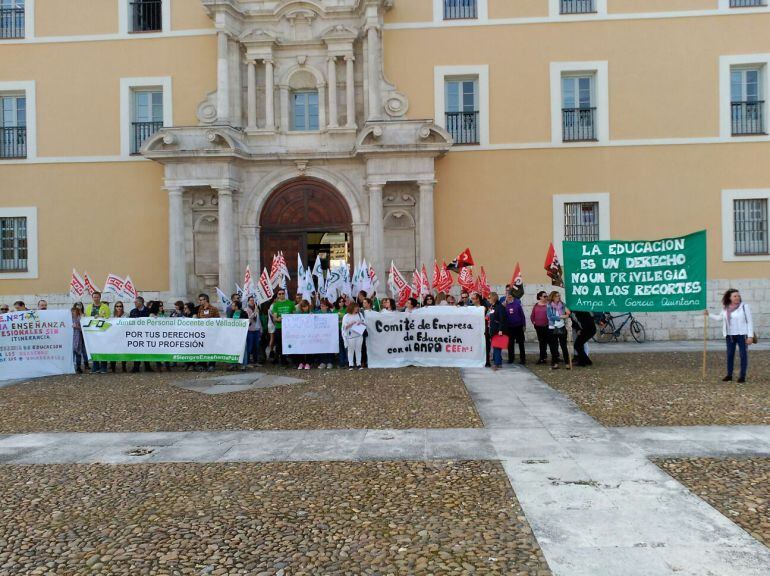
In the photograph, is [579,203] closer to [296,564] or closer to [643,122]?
[643,122]

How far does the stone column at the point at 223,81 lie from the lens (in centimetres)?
1888

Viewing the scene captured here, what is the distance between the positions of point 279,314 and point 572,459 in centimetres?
921

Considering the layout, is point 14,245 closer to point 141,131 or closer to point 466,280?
point 141,131

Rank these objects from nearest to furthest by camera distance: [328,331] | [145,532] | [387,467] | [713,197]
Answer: [145,532] < [387,467] < [328,331] < [713,197]

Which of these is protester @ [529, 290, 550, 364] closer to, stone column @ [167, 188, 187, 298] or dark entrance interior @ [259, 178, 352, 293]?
dark entrance interior @ [259, 178, 352, 293]

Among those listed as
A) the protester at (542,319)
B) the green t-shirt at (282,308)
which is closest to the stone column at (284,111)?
the green t-shirt at (282,308)

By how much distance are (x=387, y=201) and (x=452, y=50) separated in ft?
16.4

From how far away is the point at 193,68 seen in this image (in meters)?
19.7

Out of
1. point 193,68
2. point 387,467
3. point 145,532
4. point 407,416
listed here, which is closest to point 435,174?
point 193,68

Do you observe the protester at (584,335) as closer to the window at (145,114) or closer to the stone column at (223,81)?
the stone column at (223,81)

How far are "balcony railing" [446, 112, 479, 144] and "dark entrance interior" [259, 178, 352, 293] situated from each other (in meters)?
4.03

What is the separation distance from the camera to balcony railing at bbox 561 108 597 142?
19.3 m

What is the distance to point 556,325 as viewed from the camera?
13.5 meters

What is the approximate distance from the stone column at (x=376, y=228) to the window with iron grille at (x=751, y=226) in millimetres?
10529
